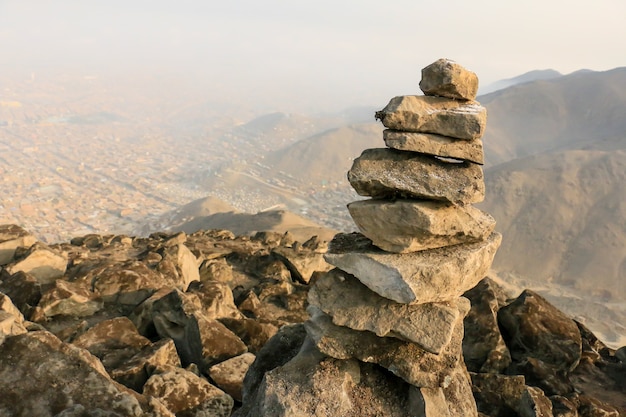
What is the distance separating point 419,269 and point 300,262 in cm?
1557

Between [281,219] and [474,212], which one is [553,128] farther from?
[474,212]

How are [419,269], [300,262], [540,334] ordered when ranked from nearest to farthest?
[419,269], [540,334], [300,262]

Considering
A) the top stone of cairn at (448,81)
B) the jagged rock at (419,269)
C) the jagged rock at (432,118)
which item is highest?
the top stone of cairn at (448,81)

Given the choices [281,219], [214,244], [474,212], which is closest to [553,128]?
[281,219]

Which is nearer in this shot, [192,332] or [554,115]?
[192,332]

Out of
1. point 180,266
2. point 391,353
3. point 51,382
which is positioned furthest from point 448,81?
point 180,266

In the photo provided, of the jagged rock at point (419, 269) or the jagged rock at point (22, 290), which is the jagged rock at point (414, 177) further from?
the jagged rock at point (22, 290)

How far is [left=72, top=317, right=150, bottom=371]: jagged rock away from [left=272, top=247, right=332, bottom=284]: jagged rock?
1094 cm

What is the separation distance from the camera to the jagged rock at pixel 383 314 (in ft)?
25.1

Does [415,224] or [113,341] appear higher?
[415,224]

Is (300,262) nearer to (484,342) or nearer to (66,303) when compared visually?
(484,342)

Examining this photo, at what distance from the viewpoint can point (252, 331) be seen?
1339cm

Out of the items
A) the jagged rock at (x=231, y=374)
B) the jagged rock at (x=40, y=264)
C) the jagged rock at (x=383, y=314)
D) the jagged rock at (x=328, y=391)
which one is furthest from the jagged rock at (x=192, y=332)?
the jagged rock at (x=40, y=264)

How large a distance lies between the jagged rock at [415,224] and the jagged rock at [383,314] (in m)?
1.03
